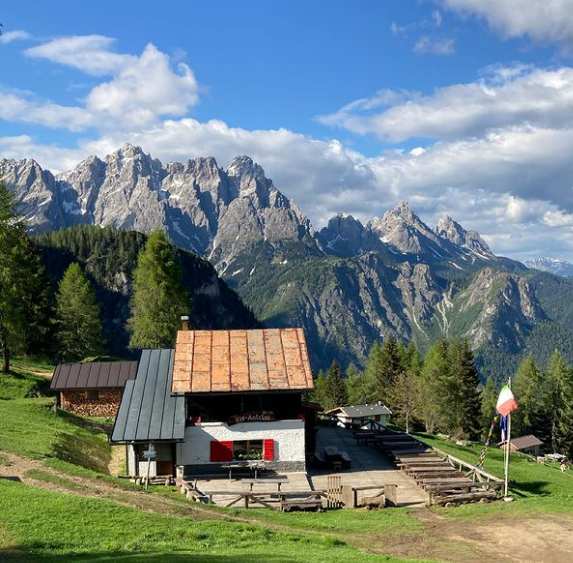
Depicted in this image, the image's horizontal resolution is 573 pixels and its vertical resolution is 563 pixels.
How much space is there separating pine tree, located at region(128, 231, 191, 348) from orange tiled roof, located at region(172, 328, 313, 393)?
19.7 m

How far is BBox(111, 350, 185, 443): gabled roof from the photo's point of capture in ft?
100

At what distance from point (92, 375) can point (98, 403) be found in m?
2.18

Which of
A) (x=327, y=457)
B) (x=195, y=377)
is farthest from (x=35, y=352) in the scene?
(x=327, y=457)

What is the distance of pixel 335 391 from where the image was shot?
325ft

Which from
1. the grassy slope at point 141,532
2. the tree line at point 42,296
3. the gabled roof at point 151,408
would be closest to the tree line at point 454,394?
the tree line at point 42,296

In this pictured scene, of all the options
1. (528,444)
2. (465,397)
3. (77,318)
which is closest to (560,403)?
(528,444)

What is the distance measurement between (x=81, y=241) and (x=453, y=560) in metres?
177

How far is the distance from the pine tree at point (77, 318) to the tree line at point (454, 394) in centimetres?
3471

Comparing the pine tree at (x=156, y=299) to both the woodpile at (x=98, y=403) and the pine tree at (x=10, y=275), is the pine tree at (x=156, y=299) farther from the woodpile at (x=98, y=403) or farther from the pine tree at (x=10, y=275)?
the woodpile at (x=98, y=403)

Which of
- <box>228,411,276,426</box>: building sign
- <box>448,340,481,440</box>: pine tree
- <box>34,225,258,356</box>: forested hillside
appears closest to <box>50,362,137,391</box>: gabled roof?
<box>228,411,276,426</box>: building sign

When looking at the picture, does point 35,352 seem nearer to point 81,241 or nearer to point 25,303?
point 25,303

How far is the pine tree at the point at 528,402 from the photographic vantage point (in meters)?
88.1

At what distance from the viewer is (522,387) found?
9031cm

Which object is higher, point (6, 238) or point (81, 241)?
point (81, 241)
